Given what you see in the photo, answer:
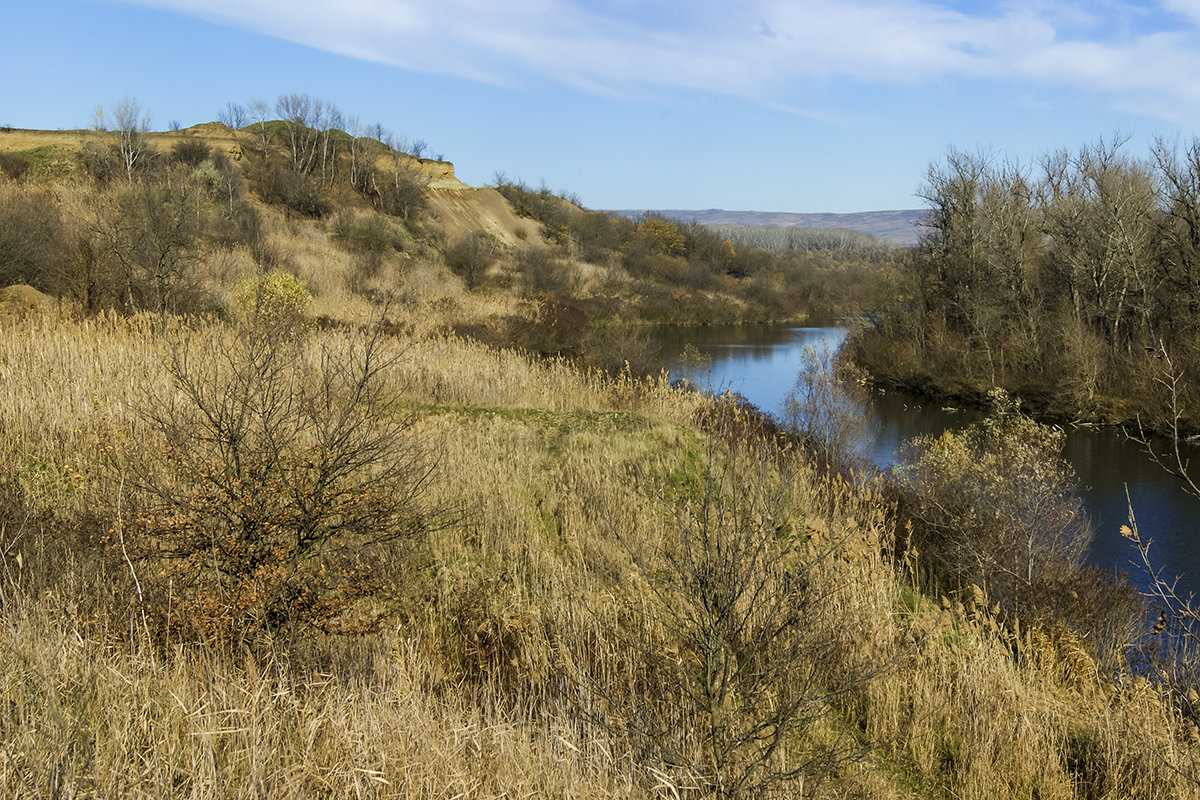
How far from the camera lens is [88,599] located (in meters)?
4.00

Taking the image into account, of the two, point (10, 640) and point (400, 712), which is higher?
point (10, 640)

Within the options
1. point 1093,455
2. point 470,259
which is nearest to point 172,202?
point 470,259

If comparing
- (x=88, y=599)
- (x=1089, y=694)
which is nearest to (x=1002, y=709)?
(x=1089, y=694)

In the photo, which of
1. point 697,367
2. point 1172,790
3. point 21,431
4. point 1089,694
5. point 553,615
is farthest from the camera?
point 697,367

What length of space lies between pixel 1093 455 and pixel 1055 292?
35.7 feet

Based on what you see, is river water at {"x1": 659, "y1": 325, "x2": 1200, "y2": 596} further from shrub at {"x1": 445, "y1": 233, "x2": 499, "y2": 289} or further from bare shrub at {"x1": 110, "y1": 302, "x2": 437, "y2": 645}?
shrub at {"x1": 445, "y1": 233, "x2": 499, "y2": 289}

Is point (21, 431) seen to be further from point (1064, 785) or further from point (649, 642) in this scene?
point (1064, 785)

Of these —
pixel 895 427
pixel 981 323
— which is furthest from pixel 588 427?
pixel 981 323

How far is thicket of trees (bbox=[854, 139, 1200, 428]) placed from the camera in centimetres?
2211

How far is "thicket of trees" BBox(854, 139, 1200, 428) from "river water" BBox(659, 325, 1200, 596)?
1.67m

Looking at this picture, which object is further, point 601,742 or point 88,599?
point 88,599

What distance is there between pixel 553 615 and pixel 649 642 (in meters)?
0.76

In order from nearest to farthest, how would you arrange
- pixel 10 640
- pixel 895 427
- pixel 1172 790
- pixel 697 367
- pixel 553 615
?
pixel 10 640 < pixel 1172 790 < pixel 553 615 < pixel 895 427 < pixel 697 367

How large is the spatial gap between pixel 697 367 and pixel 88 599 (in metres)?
22.4
